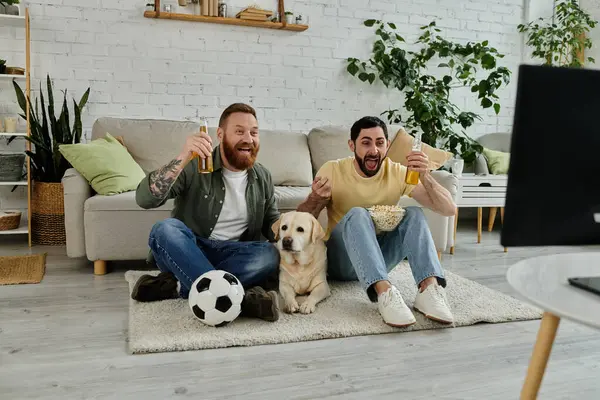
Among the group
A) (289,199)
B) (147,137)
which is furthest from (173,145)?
(289,199)

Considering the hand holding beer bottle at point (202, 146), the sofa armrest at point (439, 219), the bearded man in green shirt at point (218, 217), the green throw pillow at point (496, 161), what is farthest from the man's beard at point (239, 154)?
the green throw pillow at point (496, 161)

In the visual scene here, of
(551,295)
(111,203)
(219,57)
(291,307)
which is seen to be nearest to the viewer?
(551,295)

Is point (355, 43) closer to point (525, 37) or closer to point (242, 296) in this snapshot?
point (525, 37)

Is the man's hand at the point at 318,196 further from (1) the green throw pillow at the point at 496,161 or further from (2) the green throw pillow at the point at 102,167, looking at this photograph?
(1) the green throw pillow at the point at 496,161

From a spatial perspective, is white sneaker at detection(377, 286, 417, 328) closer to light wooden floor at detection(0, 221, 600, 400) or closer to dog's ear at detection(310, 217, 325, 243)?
light wooden floor at detection(0, 221, 600, 400)

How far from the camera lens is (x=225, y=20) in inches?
159

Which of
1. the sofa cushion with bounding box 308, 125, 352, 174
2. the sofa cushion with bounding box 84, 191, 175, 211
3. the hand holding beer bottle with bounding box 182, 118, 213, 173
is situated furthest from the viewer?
the sofa cushion with bounding box 308, 125, 352, 174

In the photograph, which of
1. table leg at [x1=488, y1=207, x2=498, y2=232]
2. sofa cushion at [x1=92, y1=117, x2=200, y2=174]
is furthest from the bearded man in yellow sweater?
table leg at [x1=488, y1=207, x2=498, y2=232]

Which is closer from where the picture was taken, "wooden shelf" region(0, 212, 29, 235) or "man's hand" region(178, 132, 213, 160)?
"man's hand" region(178, 132, 213, 160)

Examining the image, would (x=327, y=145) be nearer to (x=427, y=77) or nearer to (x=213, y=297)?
(x=427, y=77)

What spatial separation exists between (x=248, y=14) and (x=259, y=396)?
3.18m

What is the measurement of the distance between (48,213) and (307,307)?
2142mm

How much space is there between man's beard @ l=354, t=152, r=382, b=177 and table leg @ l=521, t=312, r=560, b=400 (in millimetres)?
1475

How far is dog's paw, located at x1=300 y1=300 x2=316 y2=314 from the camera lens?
7.25 ft
